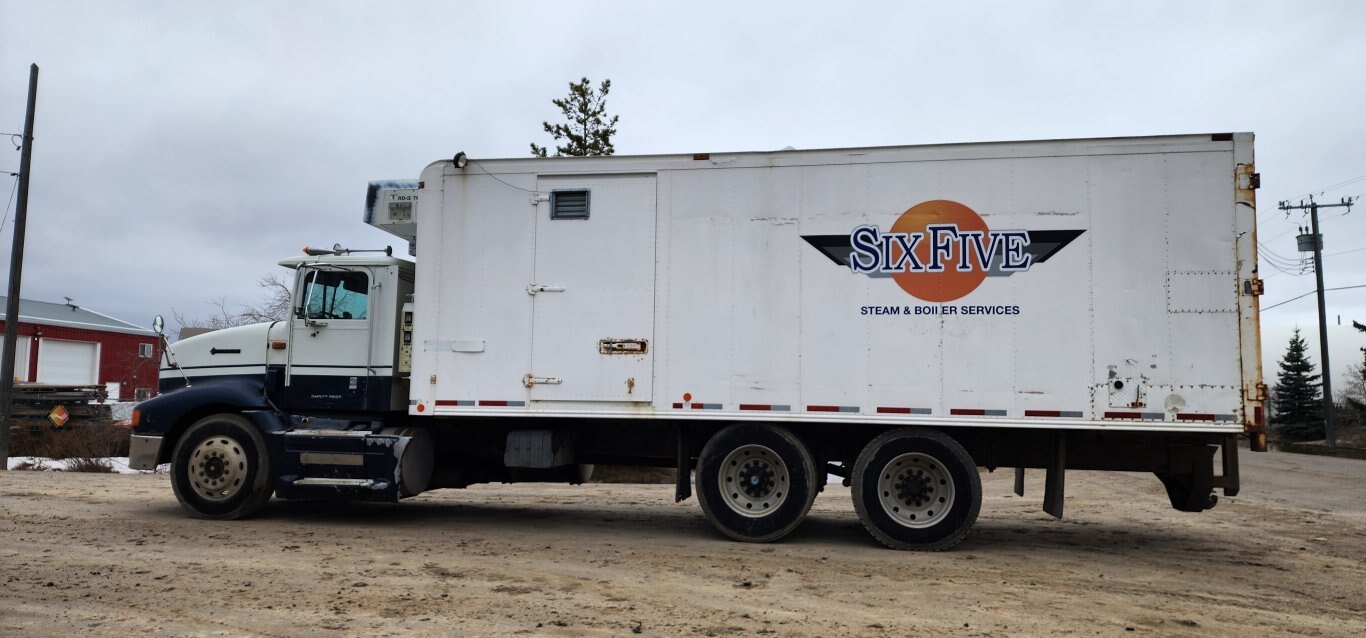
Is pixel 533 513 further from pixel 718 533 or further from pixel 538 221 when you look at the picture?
pixel 538 221

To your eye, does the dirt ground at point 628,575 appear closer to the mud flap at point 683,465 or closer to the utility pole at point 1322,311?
the mud flap at point 683,465

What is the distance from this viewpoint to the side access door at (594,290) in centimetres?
847

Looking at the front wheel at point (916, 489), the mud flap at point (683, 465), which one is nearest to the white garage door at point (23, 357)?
the mud flap at point (683, 465)

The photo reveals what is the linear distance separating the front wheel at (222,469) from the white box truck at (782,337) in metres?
0.02

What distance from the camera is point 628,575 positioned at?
6.84m

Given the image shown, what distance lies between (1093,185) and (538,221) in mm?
5265

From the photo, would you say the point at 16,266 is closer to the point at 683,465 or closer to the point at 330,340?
the point at 330,340

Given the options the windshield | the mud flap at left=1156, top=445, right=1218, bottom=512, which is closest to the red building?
the windshield

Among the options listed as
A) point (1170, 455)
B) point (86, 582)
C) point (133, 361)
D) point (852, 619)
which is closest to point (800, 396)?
point (852, 619)

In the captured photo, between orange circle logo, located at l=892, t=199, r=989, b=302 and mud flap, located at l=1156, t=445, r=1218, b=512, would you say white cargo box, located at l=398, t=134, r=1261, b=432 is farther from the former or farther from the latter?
mud flap, located at l=1156, t=445, r=1218, b=512

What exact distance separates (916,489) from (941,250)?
2.23m

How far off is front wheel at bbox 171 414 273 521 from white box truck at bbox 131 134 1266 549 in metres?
0.02

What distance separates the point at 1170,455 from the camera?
7961mm

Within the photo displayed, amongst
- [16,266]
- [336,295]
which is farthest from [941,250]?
[16,266]
